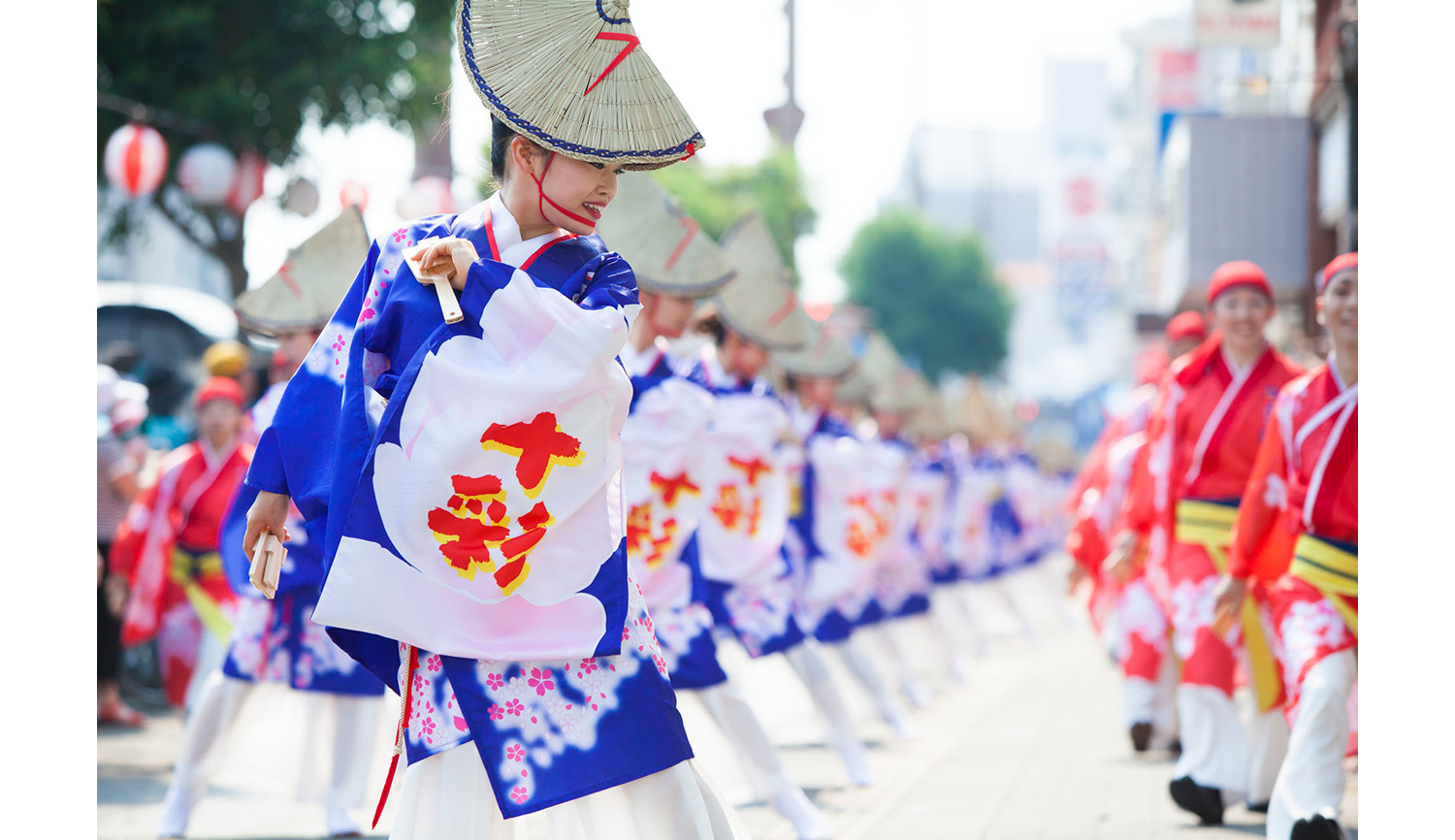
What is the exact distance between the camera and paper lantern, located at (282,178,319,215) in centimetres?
1642

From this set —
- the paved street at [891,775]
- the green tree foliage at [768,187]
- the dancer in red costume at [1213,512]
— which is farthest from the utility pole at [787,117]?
the green tree foliage at [768,187]

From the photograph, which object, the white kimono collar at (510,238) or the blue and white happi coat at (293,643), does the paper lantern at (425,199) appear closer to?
the blue and white happi coat at (293,643)

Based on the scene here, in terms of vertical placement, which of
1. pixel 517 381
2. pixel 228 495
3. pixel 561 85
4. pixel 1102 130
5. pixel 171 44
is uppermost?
pixel 1102 130

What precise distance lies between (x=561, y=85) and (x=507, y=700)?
1204 mm

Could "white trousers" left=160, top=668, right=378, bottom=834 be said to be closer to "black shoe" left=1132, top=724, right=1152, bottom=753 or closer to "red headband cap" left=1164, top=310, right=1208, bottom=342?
"black shoe" left=1132, top=724, right=1152, bottom=753

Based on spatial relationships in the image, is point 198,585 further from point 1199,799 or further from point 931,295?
point 931,295

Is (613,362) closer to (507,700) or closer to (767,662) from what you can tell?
(507,700)

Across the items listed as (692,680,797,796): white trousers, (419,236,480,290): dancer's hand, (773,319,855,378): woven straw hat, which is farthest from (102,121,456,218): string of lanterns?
(419,236,480,290): dancer's hand

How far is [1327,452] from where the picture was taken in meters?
5.46

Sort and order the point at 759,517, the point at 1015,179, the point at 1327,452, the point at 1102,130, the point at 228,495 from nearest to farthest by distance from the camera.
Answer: the point at 1327,452, the point at 759,517, the point at 228,495, the point at 1102,130, the point at 1015,179

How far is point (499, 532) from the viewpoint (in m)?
3.32

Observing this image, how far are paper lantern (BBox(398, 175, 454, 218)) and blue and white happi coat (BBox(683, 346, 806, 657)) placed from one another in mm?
6634

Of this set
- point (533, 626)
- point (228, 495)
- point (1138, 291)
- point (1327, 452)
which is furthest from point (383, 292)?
point (1138, 291)

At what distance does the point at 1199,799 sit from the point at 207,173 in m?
11.2
